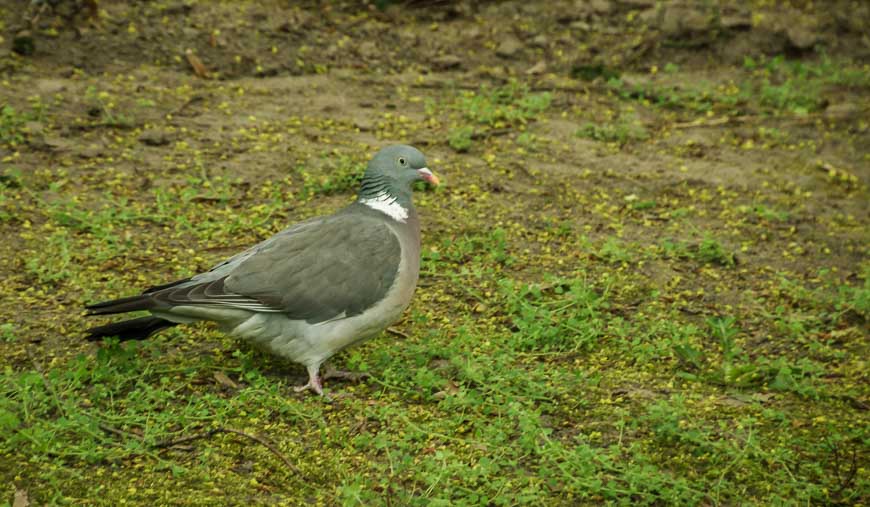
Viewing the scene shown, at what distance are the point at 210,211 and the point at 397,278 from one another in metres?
1.96

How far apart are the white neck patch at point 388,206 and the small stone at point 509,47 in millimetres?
3967

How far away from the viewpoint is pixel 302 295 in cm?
465

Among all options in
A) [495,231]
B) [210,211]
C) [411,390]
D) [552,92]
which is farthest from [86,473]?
[552,92]

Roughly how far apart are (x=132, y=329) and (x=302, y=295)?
0.80 meters

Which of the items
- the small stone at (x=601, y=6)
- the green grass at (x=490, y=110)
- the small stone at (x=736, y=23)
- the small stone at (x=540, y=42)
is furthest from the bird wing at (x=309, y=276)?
the small stone at (x=736, y=23)

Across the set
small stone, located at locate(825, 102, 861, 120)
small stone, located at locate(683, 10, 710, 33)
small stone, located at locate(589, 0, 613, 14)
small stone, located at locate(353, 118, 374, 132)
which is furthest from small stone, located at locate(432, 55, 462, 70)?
small stone, located at locate(825, 102, 861, 120)

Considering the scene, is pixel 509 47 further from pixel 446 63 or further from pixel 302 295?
pixel 302 295

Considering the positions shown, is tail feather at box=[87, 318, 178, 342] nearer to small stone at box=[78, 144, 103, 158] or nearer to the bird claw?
the bird claw

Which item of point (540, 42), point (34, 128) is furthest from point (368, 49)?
point (34, 128)

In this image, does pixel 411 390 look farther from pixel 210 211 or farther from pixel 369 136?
pixel 369 136

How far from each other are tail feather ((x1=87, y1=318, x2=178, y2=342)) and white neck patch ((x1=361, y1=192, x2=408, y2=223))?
3.80 ft

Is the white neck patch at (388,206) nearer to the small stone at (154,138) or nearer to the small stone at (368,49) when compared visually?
the small stone at (154,138)

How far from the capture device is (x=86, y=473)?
4008 millimetres

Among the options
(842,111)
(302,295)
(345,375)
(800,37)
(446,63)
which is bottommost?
(842,111)
